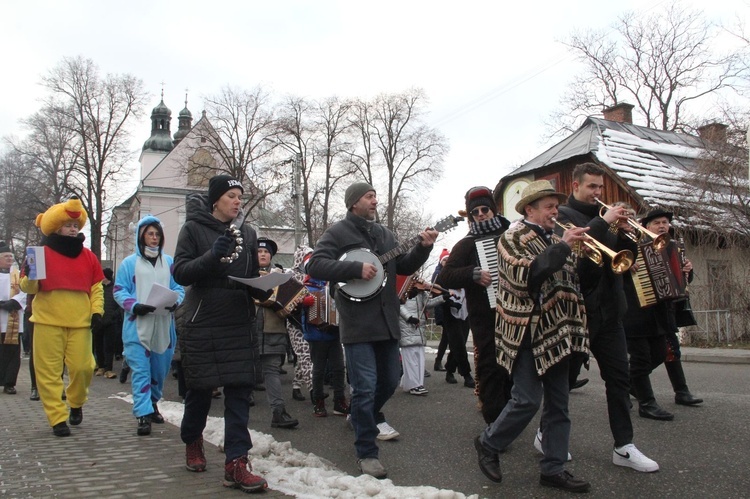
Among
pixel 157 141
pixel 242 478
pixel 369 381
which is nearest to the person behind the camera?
pixel 242 478

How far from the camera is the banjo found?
197 inches

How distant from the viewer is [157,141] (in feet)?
243

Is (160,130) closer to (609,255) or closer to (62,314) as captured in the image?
(62,314)

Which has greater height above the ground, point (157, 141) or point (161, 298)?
point (157, 141)

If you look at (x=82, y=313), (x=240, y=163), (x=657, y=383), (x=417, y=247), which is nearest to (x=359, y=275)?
(x=417, y=247)

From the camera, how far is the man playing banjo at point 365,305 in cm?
482

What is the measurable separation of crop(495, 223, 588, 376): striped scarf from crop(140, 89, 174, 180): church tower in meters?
69.6

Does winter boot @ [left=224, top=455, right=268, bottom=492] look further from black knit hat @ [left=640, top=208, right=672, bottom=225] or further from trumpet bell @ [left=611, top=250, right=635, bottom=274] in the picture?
black knit hat @ [left=640, top=208, right=672, bottom=225]

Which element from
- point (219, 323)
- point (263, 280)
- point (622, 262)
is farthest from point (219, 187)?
point (622, 262)

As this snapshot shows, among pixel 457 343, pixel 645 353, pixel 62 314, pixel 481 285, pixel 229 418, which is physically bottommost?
pixel 229 418

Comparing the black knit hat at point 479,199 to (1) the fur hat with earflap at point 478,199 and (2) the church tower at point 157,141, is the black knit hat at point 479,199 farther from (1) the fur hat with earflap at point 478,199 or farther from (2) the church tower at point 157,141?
(2) the church tower at point 157,141

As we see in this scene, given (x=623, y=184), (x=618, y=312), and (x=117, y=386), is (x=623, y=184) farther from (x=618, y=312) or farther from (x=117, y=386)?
(x=618, y=312)

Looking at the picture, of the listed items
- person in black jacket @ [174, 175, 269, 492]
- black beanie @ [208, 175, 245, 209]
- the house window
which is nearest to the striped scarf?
person in black jacket @ [174, 175, 269, 492]

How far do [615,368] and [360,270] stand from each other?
6.06 feet
